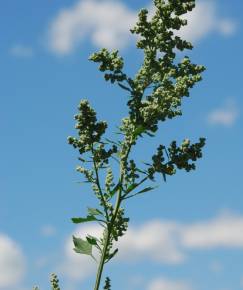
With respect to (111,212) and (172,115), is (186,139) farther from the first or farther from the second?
(111,212)

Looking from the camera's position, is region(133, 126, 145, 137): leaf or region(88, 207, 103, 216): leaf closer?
region(133, 126, 145, 137): leaf

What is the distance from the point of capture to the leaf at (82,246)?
1056 cm

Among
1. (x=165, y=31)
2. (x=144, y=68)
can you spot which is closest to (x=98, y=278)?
(x=144, y=68)

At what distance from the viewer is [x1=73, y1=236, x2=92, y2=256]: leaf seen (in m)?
10.6

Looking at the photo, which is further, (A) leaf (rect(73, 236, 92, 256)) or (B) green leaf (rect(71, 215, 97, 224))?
(A) leaf (rect(73, 236, 92, 256))

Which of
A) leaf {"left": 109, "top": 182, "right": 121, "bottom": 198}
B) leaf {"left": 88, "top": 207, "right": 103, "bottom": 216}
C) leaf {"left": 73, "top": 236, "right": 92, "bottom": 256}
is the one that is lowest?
leaf {"left": 73, "top": 236, "right": 92, "bottom": 256}

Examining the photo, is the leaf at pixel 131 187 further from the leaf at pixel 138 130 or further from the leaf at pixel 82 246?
the leaf at pixel 82 246

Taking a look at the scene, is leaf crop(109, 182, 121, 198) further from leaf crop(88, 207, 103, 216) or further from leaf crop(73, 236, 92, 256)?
leaf crop(73, 236, 92, 256)

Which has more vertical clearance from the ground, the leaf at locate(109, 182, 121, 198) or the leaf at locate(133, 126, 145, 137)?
the leaf at locate(133, 126, 145, 137)

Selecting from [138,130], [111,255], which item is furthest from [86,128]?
[111,255]

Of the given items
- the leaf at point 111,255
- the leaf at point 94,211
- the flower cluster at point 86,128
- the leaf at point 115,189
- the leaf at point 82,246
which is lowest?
the leaf at point 111,255

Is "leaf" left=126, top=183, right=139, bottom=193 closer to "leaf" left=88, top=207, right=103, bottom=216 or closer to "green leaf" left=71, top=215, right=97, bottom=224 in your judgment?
"leaf" left=88, top=207, right=103, bottom=216

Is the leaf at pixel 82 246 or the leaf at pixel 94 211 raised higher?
the leaf at pixel 94 211

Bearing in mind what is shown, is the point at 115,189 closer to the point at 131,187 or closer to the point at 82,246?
the point at 131,187
